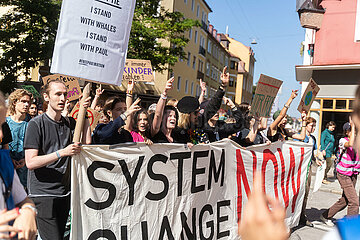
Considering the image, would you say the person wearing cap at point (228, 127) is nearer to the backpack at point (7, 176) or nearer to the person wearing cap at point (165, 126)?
the person wearing cap at point (165, 126)

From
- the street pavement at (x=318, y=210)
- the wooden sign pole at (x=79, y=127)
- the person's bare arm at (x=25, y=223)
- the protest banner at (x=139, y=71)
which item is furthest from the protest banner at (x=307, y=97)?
the person's bare arm at (x=25, y=223)

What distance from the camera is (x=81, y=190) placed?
3.34 meters

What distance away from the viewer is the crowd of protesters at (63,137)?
2.06 meters

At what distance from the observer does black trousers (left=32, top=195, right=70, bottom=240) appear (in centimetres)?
320

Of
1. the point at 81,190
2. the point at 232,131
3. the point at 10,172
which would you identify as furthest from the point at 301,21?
the point at 10,172

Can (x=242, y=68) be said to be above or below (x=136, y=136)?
above

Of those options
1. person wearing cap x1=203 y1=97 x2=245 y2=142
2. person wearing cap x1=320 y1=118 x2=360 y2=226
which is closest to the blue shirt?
person wearing cap x1=203 y1=97 x2=245 y2=142

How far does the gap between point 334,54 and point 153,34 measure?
1022 centimetres

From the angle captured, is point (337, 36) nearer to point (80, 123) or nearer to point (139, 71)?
point (139, 71)

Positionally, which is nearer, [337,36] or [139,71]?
[139,71]

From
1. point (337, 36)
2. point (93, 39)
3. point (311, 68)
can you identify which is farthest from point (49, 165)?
point (337, 36)

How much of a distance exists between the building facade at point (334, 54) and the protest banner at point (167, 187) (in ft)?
36.3

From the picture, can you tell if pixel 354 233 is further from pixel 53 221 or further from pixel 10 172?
pixel 53 221

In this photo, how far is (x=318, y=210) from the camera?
8.08 metres
